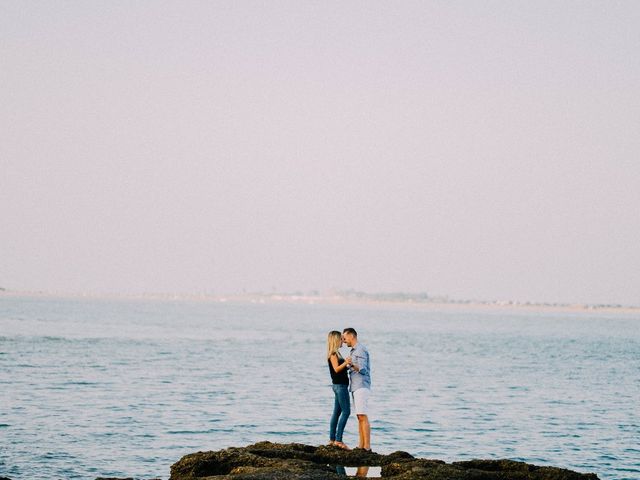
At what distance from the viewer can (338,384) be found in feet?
57.6

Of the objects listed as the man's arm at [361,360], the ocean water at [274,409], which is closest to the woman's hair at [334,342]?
the man's arm at [361,360]

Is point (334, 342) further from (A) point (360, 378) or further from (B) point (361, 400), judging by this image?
(B) point (361, 400)

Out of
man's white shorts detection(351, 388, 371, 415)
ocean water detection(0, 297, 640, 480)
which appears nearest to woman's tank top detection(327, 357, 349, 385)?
man's white shorts detection(351, 388, 371, 415)

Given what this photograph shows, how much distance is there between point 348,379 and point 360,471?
8.77 feet

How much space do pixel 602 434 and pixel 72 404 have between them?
17.7 meters

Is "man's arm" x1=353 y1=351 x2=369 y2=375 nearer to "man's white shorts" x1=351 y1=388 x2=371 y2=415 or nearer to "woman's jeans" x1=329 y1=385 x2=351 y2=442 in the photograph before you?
"man's white shorts" x1=351 y1=388 x2=371 y2=415

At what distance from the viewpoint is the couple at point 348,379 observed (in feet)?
56.1

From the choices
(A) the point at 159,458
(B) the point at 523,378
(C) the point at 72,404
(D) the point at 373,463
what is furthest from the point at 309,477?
(B) the point at 523,378

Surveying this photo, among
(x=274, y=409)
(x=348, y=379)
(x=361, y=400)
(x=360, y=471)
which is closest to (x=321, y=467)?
(x=360, y=471)

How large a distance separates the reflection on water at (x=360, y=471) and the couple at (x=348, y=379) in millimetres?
1299

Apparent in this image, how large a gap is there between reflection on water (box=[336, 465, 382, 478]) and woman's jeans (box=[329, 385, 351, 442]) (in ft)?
6.53

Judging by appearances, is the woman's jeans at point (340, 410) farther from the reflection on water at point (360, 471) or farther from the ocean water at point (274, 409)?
the ocean water at point (274, 409)

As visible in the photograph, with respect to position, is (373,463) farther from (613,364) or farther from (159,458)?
(613,364)

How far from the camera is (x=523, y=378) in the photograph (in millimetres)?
49344
